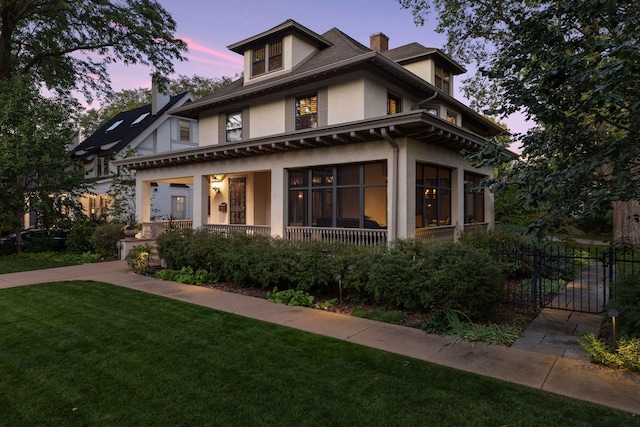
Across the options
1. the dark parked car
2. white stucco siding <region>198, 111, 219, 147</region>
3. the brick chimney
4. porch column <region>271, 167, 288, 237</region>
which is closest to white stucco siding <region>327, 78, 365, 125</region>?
porch column <region>271, 167, 288, 237</region>

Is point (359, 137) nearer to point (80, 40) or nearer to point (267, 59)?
point (267, 59)

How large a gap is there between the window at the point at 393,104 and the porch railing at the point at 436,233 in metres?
4.55

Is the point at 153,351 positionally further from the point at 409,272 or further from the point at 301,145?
the point at 301,145

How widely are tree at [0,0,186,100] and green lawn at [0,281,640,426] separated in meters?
16.6

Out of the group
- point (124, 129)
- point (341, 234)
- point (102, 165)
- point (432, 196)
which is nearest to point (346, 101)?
point (432, 196)

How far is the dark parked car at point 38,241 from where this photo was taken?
53.5ft

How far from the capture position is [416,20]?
17812mm

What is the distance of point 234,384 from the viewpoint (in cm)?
399

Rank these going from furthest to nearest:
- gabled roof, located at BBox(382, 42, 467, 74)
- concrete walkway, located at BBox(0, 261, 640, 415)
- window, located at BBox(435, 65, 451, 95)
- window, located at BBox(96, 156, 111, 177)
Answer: window, located at BBox(96, 156, 111, 177)
window, located at BBox(435, 65, 451, 95)
gabled roof, located at BBox(382, 42, 467, 74)
concrete walkway, located at BBox(0, 261, 640, 415)

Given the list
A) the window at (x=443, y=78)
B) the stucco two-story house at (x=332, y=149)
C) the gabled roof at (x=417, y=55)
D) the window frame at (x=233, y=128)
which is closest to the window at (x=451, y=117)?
the stucco two-story house at (x=332, y=149)

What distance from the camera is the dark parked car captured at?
53.5ft

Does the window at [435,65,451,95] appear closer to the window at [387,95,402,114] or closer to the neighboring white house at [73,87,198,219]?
the window at [387,95,402,114]

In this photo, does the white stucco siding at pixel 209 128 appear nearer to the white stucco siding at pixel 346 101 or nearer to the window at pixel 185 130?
the white stucco siding at pixel 346 101

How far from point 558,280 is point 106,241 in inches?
626
